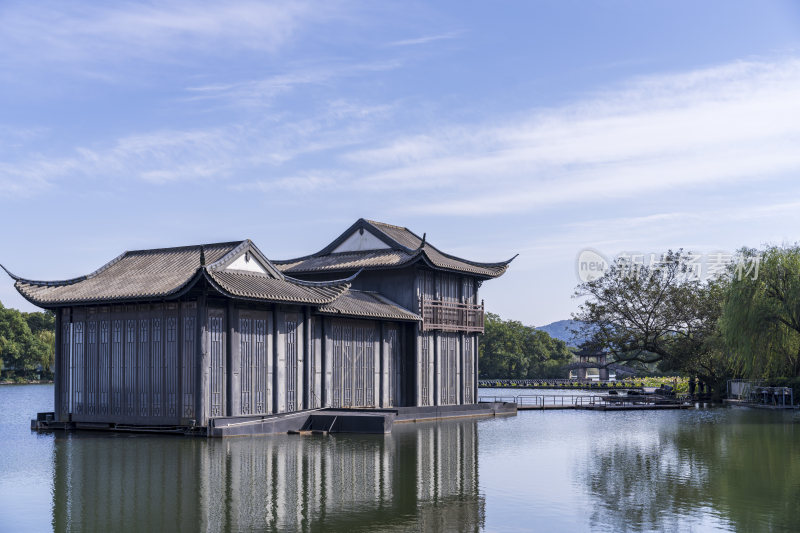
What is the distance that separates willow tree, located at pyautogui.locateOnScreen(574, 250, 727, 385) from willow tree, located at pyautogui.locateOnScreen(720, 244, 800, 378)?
5.30 m

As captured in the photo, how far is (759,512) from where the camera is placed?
13289 millimetres

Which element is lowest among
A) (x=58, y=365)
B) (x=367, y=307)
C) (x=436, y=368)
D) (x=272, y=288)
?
(x=436, y=368)

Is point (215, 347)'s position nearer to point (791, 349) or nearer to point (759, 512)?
point (759, 512)

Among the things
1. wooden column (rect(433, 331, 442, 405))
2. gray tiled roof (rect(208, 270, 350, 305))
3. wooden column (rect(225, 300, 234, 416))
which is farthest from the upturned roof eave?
wooden column (rect(433, 331, 442, 405))

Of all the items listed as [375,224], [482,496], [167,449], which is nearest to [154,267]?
[167,449]

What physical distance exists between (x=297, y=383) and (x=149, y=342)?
193 inches

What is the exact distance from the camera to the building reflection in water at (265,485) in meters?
12.5

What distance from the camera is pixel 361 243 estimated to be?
3662cm

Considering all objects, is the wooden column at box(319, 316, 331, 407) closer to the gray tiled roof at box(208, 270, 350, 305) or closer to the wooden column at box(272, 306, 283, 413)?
the gray tiled roof at box(208, 270, 350, 305)

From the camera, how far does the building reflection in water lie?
1253 centimetres

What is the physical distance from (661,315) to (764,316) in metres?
9.49

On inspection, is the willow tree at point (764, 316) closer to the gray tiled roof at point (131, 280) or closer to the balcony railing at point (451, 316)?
the balcony railing at point (451, 316)

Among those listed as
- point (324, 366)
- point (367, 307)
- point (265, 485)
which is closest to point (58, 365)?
point (324, 366)

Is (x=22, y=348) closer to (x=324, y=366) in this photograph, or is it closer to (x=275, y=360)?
(x=324, y=366)
